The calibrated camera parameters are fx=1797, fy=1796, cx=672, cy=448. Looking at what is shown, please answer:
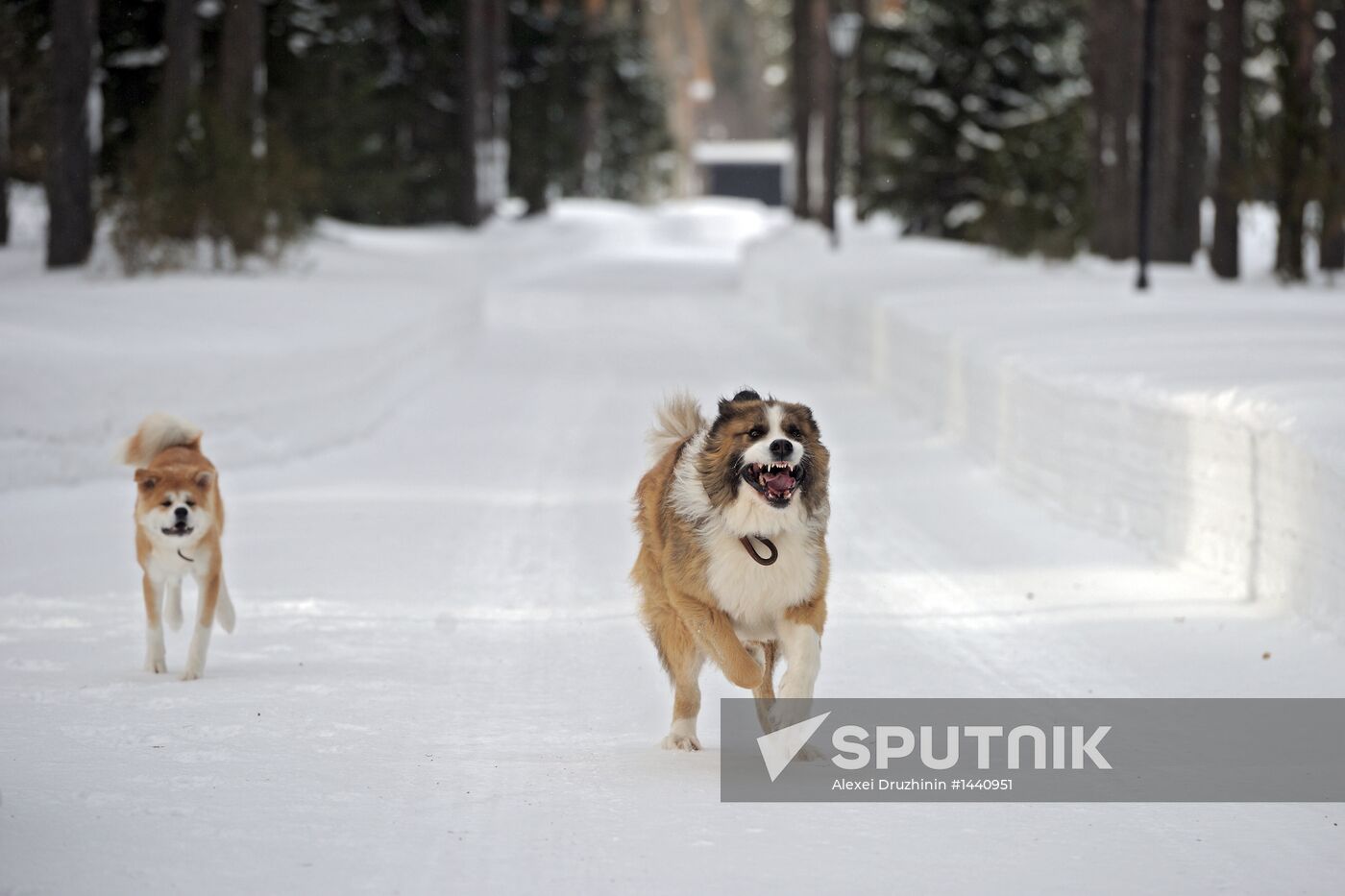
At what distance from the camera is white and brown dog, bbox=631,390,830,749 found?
704cm

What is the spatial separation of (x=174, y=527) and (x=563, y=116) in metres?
58.5

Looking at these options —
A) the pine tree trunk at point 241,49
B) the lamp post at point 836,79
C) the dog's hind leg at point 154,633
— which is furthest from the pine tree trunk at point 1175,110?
the dog's hind leg at point 154,633

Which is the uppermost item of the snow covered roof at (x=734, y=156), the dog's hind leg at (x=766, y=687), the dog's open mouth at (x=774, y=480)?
the snow covered roof at (x=734, y=156)

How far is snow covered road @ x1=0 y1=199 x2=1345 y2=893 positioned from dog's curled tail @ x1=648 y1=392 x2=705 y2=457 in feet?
4.23

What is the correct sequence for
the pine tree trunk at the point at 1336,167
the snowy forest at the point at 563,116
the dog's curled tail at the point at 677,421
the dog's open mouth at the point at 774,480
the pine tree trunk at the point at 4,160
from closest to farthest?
1. the dog's open mouth at the point at 774,480
2. the dog's curled tail at the point at 677,421
3. the snowy forest at the point at 563,116
4. the pine tree trunk at the point at 1336,167
5. the pine tree trunk at the point at 4,160

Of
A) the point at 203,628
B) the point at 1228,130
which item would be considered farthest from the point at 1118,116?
the point at 203,628

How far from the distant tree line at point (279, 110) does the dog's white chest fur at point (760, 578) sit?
19.2 m

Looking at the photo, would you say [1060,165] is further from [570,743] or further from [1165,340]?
[570,743]

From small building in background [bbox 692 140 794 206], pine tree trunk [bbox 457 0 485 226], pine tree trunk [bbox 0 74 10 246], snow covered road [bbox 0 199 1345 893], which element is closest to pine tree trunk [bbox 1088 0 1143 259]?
snow covered road [bbox 0 199 1345 893]

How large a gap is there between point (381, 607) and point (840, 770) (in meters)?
4.45

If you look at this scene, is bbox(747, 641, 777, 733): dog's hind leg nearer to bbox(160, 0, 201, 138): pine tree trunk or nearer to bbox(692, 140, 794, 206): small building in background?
bbox(160, 0, 201, 138): pine tree trunk

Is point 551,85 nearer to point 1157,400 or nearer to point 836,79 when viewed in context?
point 836,79

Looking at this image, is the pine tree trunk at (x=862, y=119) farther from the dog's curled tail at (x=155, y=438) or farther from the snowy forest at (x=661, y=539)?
the dog's curled tail at (x=155, y=438)

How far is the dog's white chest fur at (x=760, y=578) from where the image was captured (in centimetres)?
711
